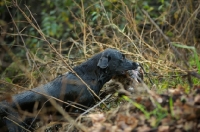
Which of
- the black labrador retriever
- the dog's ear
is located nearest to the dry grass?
the black labrador retriever

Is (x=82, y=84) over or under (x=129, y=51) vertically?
over

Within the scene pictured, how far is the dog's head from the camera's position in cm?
714

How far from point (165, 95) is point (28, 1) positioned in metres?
10.2

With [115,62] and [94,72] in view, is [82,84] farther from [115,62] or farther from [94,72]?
[115,62]

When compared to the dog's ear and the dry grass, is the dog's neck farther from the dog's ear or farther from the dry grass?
the dry grass

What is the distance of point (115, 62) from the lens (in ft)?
23.9

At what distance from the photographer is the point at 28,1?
1381cm

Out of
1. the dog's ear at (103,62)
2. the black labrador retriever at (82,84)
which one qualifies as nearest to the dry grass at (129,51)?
the black labrador retriever at (82,84)

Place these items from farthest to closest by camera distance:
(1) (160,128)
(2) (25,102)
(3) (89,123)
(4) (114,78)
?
1. (4) (114,78)
2. (2) (25,102)
3. (3) (89,123)
4. (1) (160,128)

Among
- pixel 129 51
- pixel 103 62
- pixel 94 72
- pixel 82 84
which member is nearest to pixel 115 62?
pixel 103 62

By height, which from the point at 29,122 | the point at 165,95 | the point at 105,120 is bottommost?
the point at 29,122

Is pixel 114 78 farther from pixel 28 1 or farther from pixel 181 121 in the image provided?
pixel 28 1

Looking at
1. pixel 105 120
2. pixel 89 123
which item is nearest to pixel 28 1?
pixel 89 123

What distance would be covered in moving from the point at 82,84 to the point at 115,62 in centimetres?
74
